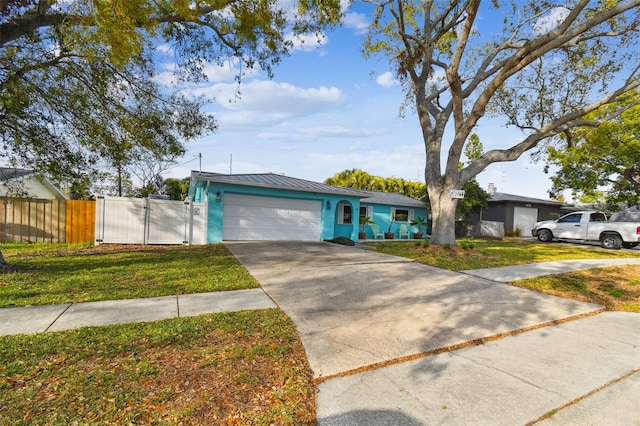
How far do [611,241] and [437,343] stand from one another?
1706 cm

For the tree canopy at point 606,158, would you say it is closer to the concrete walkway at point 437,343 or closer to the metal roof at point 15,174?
the concrete walkway at point 437,343

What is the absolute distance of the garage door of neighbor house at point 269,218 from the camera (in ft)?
42.2

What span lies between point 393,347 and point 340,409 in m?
1.26

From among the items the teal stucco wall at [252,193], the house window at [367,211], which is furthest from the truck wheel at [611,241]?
the teal stucco wall at [252,193]

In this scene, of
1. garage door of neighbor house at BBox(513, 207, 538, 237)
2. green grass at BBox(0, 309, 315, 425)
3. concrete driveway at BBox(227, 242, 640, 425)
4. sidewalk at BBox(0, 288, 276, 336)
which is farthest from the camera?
garage door of neighbor house at BBox(513, 207, 538, 237)

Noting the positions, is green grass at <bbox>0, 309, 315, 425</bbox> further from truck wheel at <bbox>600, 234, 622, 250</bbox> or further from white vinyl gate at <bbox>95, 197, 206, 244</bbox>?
truck wheel at <bbox>600, 234, 622, 250</bbox>

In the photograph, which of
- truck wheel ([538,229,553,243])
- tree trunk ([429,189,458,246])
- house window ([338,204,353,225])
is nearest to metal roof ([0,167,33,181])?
house window ([338,204,353,225])

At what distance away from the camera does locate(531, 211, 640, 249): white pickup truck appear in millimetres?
14797

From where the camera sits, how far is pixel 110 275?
635 cm

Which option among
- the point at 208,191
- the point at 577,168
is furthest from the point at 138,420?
the point at 577,168

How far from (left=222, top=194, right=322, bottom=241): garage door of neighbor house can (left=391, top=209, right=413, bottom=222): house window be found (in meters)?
6.71

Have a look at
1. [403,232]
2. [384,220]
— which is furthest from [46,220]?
[403,232]

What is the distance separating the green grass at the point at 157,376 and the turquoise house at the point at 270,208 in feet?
28.9

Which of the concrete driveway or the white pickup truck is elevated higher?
the white pickup truck
